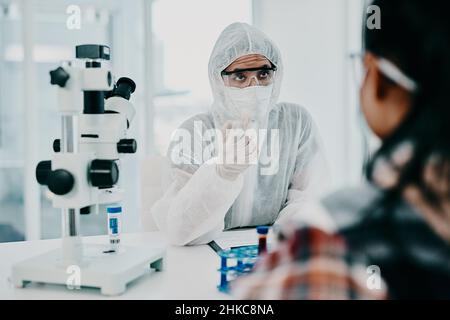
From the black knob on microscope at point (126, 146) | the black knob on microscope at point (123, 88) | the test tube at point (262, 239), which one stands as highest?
the black knob on microscope at point (123, 88)

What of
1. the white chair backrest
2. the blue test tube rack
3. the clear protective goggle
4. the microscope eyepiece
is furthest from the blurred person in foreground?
the white chair backrest

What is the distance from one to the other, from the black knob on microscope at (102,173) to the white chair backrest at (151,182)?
65 centimetres

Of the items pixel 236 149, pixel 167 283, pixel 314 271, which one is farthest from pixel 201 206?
pixel 314 271

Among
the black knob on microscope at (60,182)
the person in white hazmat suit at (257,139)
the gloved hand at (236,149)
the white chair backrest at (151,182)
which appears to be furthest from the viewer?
the white chair backrest at (151,182)

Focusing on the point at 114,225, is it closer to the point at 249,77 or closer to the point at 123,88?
the point at 123,88

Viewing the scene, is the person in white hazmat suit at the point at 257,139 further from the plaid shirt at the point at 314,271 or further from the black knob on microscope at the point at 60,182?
the plaid shirt at the point at 314,271

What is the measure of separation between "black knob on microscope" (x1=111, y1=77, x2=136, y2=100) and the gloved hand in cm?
25

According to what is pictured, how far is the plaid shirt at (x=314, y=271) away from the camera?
20.1 inches

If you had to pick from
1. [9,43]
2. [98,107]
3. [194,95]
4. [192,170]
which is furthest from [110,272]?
[9,43]

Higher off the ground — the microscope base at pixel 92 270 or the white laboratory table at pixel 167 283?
the microscope base at pixel 92 270

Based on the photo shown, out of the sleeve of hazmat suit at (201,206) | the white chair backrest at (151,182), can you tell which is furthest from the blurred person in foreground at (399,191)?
the white chair backrest at (151,182)

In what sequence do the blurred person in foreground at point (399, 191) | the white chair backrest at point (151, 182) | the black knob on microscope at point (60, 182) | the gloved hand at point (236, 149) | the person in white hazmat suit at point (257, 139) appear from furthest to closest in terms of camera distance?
the white chair backrest at point (151, 182) → the person in white hazmat suit at point (257, 139) → the gloved hand at point (236, 149) → the black knob on microscope at point (60, 182) → the blurred person in foreground at point (399, 191)

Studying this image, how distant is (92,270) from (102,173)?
A: 17 centimetres

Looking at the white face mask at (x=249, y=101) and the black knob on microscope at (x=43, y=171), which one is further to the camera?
the white face mask at (x=249, y=101)
